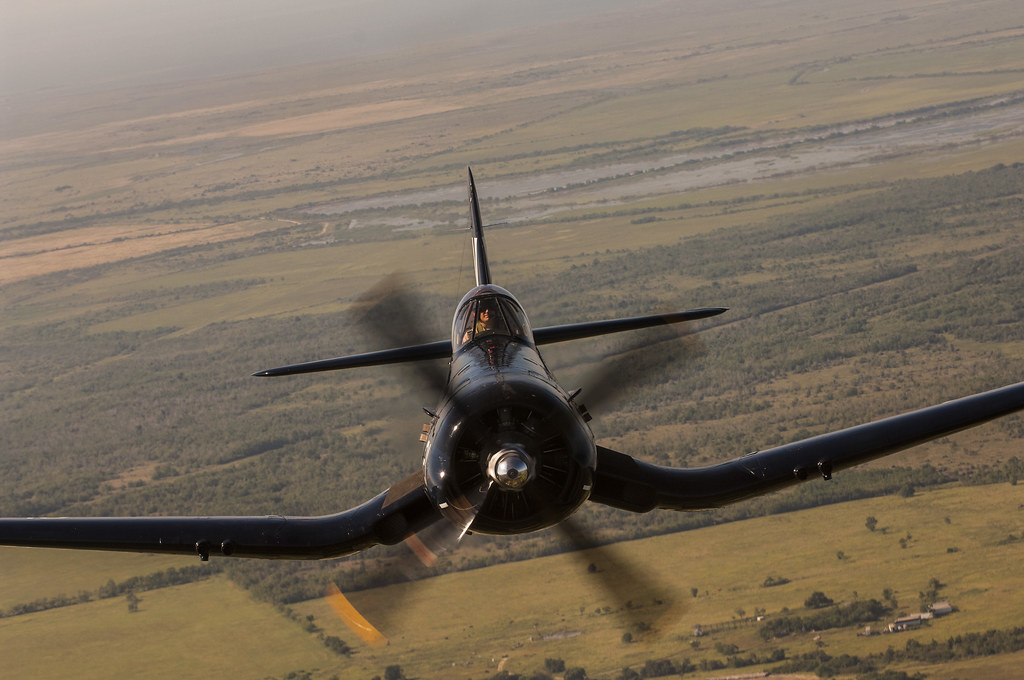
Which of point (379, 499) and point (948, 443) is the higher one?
point (948, 443)

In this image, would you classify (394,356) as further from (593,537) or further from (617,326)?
(593,537)

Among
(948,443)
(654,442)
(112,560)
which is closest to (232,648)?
(112,560)

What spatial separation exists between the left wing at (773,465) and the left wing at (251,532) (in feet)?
13.8

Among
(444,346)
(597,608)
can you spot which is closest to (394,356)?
(444,346)

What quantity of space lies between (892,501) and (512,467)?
128725mm

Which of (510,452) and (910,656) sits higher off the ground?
(910,656)

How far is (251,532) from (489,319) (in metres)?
7.21

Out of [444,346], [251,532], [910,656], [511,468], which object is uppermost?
[910,656]

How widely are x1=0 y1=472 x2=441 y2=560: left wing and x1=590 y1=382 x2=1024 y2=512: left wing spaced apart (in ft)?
13.8

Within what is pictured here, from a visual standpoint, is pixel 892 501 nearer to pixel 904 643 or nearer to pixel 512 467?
pixel 904 643

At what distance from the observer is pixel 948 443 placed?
15275cm

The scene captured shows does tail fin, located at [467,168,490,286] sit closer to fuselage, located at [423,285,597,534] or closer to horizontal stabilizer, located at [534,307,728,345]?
horizontal stabilizer, located at [534,307,728,345]

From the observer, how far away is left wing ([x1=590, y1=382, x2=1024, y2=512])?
23688 mm

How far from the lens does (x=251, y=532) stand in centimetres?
2356
